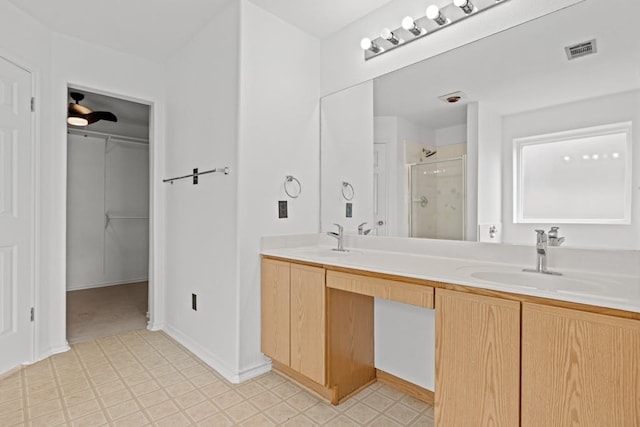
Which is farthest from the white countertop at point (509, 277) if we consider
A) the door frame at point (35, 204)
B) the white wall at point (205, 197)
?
the door frame at point (35, 204)

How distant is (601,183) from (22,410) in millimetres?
2954

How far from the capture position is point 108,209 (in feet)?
15.1

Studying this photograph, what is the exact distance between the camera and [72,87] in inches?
103

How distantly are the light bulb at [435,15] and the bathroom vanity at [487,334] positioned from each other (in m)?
1.20

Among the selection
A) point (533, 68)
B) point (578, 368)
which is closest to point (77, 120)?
point (533, 68)

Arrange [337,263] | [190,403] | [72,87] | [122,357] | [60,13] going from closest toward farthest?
[337,263] → [190,403] → [60,13] → [122,357] → [72,87]

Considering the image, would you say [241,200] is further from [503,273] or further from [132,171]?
[132,171]

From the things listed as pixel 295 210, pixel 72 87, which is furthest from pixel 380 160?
pixel 72 87

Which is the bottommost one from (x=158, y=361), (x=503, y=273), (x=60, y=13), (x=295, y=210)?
(x=158, y=361)

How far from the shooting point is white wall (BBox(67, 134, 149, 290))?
4.34m

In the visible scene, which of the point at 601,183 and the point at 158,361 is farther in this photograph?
the point at 158,361

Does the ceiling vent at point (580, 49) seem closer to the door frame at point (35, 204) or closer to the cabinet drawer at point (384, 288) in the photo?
the cabinet drawer at point (384, 288)

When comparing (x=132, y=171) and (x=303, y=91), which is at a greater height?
(x=303, y=91)

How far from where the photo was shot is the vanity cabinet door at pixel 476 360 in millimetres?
1111
